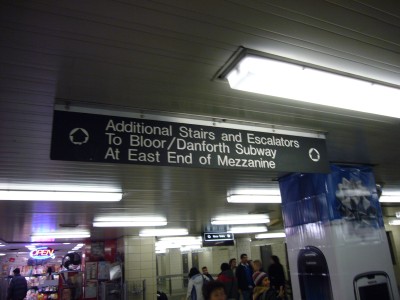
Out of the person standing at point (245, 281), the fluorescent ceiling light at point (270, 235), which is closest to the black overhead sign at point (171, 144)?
the person standing at point (245, 281)

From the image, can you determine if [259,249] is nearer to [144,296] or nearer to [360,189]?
[144,296]

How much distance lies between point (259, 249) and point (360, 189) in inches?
557

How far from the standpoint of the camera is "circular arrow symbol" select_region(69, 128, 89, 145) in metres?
2.47

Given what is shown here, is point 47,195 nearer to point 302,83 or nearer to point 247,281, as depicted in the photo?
point 302,83

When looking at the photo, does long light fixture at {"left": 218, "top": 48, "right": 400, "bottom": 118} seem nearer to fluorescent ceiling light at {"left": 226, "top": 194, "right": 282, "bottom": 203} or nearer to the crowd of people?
the crowd of people

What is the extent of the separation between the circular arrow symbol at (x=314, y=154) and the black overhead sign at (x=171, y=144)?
54 mm

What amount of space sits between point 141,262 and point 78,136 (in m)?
10.7

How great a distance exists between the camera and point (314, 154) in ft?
11.2

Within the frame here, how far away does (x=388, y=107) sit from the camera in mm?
2928

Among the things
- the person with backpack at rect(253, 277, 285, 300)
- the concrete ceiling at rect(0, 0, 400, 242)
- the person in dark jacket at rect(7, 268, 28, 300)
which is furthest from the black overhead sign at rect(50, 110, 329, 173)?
the person in dark jacket at rect(7, 268, 28, 300)

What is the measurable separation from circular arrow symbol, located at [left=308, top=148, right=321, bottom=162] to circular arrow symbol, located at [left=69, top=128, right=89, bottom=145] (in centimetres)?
214

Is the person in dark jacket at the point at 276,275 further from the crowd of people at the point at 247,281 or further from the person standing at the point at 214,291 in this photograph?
the person standing at the point at 214,291

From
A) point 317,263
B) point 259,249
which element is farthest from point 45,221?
point 259,249

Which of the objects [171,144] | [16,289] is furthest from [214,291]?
Result: [16,289]
